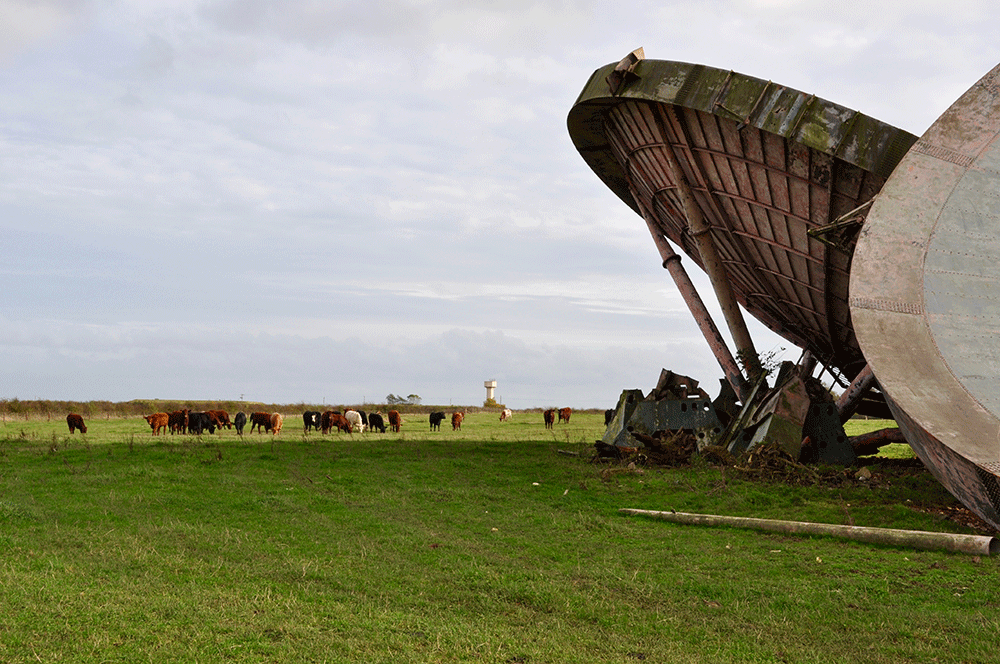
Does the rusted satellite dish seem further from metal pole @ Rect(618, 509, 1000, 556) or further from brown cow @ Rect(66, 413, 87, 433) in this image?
brown cow @ Rect(66, 413, 87, 433)

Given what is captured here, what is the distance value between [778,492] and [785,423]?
3.17 meters

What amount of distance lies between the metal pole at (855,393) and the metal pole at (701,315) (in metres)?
2.79

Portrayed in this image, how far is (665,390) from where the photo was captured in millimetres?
24797

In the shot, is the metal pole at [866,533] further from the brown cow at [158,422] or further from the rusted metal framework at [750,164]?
the brown cow at [158,422]

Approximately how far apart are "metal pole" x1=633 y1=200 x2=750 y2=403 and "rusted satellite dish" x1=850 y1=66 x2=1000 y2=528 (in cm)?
906

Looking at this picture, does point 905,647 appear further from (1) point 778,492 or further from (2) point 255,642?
(1) point 778,492

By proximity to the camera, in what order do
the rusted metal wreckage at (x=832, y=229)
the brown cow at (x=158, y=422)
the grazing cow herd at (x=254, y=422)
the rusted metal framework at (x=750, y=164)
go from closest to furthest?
the rusted metal wreckage at (x=832, y=229) → the rusted metal framework at (x=750, y=164) → the brown cow at (x=158, y=422) → the grazing cow herd at (x=254, y=422)

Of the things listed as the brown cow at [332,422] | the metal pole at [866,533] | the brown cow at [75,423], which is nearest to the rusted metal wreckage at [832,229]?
the metal pole at [866,533]

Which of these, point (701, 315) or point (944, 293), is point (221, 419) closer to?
point (701, 315)

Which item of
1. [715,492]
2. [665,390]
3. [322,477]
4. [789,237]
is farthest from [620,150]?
[322,477]

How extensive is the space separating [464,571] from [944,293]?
→ 8.93 metres

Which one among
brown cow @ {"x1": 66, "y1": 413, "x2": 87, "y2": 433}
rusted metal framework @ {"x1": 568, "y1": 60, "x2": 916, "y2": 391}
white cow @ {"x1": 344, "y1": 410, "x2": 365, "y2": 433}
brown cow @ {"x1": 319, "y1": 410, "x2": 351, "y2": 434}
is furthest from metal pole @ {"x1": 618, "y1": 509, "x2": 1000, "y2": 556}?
brown cow @ {"x1": 66, "y1": 413, "x2": 87, "y2": 433}

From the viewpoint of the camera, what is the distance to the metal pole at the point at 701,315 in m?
22.8

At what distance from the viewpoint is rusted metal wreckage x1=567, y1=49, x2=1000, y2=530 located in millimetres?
12617
